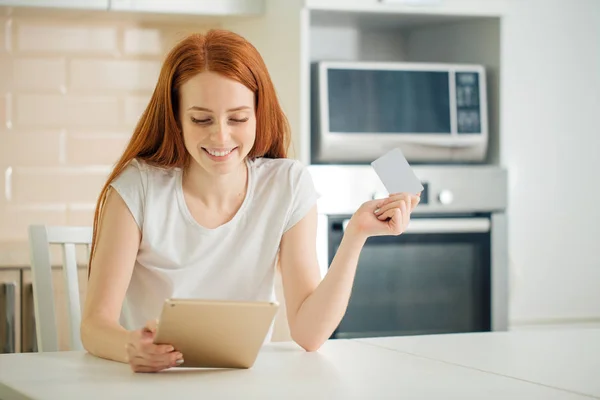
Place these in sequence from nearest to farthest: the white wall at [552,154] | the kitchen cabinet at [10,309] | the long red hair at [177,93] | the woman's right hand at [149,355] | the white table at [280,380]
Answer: the white table at [280,380] < the woman's right hand at [149,355] < the long red hair at [177,93] < the kitchen cabinet at [10,309] < the white wall at [552,154]

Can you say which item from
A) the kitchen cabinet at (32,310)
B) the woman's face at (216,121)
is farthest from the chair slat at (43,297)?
the kitchen cabinet at (32,310)

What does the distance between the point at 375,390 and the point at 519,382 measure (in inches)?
8.5

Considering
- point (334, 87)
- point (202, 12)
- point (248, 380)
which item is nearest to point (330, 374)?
point (248, 380)

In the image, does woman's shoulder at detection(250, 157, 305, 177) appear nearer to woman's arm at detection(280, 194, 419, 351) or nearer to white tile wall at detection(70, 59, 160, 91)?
woman's arm at detection(280, 194, 419, 351)

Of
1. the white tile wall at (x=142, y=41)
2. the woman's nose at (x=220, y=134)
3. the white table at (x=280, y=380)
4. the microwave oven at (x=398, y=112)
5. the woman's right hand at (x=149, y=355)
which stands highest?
the white tile wall at (x=142, y=41)

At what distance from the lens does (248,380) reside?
49.0 inches

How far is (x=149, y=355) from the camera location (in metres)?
1.28

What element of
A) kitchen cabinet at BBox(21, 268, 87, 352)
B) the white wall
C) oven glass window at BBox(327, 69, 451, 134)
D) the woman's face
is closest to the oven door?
the white wall

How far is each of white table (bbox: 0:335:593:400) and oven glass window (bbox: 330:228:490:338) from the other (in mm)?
1241

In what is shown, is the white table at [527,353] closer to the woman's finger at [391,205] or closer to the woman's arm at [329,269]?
the woman's arm at [329,269]

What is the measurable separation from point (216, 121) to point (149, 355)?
0.46 meters

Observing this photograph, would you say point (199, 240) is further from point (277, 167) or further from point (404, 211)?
point (404, 211)

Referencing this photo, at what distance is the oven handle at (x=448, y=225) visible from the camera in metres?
2.73

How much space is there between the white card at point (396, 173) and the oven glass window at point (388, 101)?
3.95ft
